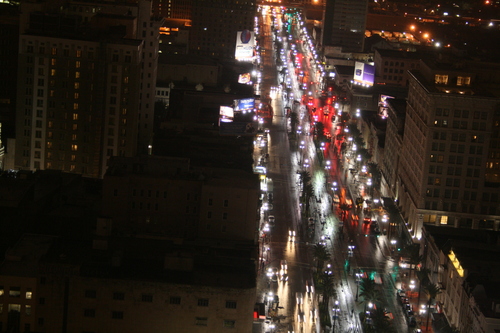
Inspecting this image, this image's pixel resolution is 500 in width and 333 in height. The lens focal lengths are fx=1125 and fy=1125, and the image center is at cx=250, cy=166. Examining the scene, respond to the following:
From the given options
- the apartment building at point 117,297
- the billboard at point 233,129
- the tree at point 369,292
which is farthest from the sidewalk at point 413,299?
the billboard at point 233,129

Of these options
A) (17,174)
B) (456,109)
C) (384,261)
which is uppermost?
(456,109)

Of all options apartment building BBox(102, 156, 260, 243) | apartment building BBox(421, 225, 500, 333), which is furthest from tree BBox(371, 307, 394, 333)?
apartment building BBox(102, 156, 260, 243)

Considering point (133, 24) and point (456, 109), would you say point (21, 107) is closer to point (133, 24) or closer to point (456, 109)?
point (133, 24)

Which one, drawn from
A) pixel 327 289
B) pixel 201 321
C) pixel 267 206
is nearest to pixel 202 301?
pixel 201 321

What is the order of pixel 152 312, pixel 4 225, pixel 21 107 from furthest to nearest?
1. pixel 21 107
2. pixel 4 225
3. pixel 152 312

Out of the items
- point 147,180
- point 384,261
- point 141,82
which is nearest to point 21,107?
point 141,82

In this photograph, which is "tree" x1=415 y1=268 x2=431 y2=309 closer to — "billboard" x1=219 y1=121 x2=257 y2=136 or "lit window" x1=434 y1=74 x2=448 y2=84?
"lit window" x1=434 y1=74 x2=448 y2=84
